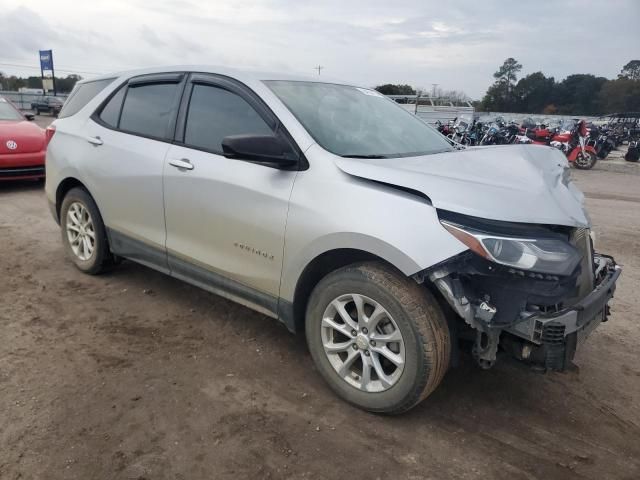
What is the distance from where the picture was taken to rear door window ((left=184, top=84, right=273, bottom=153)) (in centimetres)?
320

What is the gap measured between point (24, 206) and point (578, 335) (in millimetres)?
7459

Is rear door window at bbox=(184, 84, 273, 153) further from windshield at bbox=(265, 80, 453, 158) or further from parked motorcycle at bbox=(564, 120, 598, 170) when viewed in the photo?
parked motorcycle at bbox=(564, 120, 598, 170)

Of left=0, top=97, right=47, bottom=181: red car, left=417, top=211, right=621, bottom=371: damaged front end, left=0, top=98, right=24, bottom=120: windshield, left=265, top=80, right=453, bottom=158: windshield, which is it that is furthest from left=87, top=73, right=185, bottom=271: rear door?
left=0, top=98, right=24, bottom=120: windshield

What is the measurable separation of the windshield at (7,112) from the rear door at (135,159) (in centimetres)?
598

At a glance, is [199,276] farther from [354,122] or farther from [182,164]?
[354,122]

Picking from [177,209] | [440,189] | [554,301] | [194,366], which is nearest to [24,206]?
[177,209]

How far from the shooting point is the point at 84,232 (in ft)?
14.7

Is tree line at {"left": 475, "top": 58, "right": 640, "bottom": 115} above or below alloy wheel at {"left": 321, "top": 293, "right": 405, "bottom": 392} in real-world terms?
above

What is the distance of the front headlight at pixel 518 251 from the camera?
2.29 m

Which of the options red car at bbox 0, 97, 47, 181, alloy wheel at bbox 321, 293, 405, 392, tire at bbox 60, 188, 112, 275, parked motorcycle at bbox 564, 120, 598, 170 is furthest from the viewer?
parked motorcycle at bbox 564, 120, 598, 170

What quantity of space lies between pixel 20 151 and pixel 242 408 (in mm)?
7343

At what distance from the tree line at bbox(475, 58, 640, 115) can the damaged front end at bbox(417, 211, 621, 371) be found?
62.2 meters

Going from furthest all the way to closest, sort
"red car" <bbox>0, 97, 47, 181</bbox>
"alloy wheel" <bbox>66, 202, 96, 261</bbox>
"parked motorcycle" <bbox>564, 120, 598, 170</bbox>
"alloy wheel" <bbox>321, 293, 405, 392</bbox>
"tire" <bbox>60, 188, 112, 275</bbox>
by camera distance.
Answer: "parked motorcycle" <bbox>564, 120, 598, 170</bbox>, "red car" <bbox>0, 97, 47, 181</bbox>, "alloy wheel" <bbox>66, 202, 96, 261</bbox>, "tire" <bbox>60, 188, 112, 275</bbox>, "alloy wheel" <bbox>321, 293, 405, 392</bbox>

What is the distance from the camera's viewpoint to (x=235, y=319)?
12.6 feet
